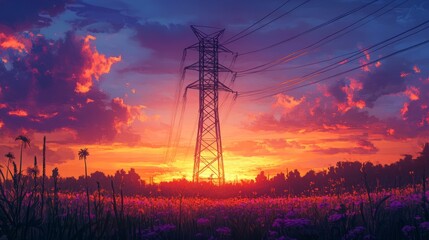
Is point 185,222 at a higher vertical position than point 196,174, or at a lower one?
lower

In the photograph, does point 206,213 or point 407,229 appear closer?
point 407,229

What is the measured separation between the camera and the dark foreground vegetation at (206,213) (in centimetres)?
352

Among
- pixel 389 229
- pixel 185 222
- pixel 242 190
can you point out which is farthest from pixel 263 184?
pixel 389 229

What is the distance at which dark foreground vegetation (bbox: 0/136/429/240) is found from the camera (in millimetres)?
3518

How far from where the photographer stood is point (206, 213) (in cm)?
1305

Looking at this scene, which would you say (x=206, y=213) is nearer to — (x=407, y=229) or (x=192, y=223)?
(x=192, y=223)

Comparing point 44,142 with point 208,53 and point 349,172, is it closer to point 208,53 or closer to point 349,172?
point 208,53

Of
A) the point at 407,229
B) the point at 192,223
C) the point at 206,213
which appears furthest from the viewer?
the point at 206,213

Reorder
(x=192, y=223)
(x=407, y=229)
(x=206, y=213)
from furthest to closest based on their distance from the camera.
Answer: (x=206, y=213) < (x=192, y=223) < (x=407, y=229)

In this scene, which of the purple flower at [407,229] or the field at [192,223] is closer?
the field at [192,223]

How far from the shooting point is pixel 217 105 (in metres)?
33.4

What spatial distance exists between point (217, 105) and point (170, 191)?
711 cm

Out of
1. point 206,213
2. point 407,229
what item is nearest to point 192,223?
point 206,213

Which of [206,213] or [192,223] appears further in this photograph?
[206,213]
